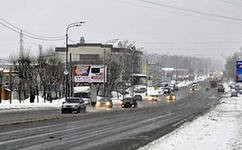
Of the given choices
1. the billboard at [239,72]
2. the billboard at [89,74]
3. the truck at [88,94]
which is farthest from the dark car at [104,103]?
the billboard at [239,72]

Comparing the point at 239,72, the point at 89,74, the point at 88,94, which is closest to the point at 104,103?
the point at 88,94

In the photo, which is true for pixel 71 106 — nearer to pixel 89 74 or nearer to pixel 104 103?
pixel 104 103

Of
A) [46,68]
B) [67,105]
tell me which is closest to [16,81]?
[46,68]

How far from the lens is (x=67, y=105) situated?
43375 mm

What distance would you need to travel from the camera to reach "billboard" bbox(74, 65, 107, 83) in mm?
77250

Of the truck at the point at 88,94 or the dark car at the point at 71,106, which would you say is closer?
the dark car at the point at 71,106

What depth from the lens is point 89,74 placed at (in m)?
77.7

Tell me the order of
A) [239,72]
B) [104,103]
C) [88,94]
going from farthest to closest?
1. [88,94]
2. [104,103]
3. [239,72]

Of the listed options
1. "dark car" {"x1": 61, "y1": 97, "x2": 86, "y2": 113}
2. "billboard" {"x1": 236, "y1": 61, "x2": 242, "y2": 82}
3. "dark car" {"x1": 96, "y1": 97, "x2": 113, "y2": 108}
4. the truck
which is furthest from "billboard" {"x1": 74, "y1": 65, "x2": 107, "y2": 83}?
"billboard" {"x1": 236, "y1": 61, "x2": 242, "y2": 82}

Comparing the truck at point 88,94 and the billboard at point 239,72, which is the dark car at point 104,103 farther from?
the billboard at point 239,72

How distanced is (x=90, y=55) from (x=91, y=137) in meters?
129

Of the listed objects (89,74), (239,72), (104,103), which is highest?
(89,74)

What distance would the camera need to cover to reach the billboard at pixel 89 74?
77.2 metres

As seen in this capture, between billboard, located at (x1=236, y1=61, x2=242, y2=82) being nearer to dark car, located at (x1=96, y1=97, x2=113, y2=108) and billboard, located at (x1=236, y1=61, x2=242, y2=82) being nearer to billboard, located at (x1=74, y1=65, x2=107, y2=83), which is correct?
dark car, located at (x1=96, y1=97, x2=113, y2=108)
